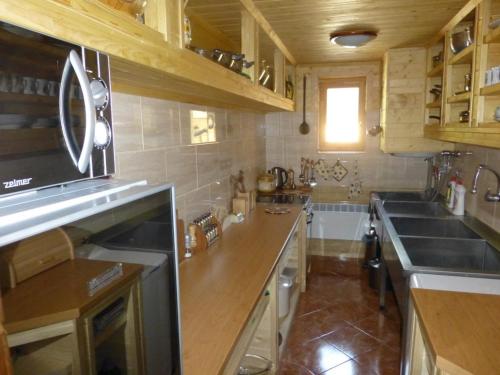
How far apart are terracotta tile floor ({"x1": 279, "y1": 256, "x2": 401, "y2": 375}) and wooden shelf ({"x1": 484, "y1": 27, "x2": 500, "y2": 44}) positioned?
194 centimetres

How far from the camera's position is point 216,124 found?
8.31ft

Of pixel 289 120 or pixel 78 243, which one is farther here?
pixel 289 120

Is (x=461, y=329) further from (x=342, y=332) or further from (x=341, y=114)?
(x=341, y=114)

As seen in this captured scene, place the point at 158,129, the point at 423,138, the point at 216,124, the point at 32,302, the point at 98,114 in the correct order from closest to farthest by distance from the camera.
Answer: the point at 32,302
the point at 98,114
the point at 158,129
the point at 216,124
the point at 423,138

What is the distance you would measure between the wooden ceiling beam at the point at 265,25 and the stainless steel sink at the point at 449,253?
62.6 inches

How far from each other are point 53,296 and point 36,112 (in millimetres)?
277

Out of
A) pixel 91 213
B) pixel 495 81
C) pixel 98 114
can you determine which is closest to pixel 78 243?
pixel 91 213

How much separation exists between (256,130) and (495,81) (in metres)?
2.29

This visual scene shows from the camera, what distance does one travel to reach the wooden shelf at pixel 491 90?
1616 millimetres

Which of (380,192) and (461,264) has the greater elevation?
(380,192)

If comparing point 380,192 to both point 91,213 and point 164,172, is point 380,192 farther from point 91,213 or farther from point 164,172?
point 91,213

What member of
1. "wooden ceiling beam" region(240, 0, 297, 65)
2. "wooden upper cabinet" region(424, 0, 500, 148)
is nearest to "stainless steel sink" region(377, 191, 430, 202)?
"wooden upper cabinet" region(424, 0, 500, 148)

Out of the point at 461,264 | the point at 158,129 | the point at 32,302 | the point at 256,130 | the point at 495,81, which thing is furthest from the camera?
the point at 256,130

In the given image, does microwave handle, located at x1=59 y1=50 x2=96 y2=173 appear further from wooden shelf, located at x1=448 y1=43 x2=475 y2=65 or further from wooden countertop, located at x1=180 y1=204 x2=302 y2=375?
wooden shelf, located at x1=448 y1=43 x2=475 y2=65
